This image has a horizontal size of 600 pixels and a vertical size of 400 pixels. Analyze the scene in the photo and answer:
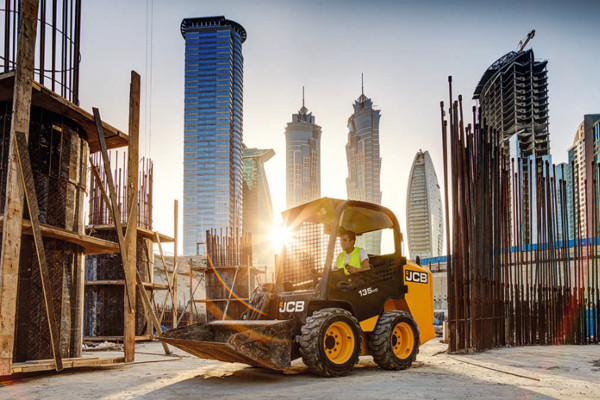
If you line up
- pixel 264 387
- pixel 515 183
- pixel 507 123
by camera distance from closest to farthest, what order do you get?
pixel 264 387
pixel 515 183
pixel 507 123

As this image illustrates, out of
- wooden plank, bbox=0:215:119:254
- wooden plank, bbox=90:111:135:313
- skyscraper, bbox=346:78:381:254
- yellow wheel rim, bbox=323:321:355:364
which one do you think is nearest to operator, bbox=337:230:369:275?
yellow wheel rim, bbox=323:321:355:364

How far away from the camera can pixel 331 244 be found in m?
8.13

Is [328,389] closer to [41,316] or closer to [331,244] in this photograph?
[331,244]

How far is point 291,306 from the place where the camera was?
26.3 ft

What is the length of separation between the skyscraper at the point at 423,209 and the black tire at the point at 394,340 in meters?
74.4

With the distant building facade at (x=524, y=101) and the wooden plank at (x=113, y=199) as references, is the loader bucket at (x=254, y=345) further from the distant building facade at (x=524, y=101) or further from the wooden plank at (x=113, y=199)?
the distant building facade at (x=524, y=101)

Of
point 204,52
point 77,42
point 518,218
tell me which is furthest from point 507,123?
point 77,42

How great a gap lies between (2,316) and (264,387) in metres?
3.35

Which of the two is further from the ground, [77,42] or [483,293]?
[77,42]

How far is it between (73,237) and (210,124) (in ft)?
318

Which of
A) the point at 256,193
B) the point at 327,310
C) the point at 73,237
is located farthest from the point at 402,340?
the point at 256,193

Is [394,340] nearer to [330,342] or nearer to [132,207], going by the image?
[330,342]

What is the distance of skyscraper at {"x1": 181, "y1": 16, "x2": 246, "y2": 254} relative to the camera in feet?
338

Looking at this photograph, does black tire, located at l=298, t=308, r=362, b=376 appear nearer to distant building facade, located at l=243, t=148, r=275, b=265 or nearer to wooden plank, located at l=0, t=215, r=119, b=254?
wooden plank, located at l=0, t=215, r=119, b=254
